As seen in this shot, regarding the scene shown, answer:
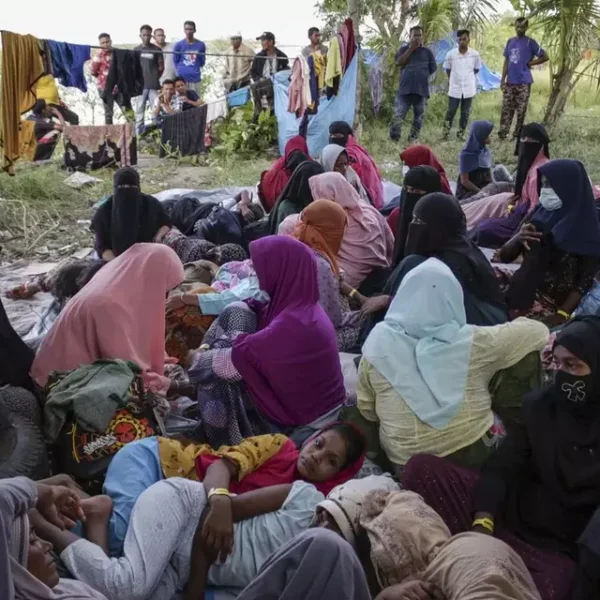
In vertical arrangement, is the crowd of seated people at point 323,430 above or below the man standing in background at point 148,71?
below

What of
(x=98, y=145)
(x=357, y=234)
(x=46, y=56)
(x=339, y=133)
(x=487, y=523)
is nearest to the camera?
(x=487, y=523)

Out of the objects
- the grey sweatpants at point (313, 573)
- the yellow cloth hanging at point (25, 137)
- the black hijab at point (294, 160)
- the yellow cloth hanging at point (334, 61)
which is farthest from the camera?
the yellow cloth hanging at point (334, 61)

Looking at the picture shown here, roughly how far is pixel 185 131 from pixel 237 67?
171 centimetres

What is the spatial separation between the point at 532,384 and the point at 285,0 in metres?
17.1

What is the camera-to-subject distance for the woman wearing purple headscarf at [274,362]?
2793 millimetres

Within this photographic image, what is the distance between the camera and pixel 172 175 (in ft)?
27.3

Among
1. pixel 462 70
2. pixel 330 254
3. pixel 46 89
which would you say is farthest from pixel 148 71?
pixel 330 254

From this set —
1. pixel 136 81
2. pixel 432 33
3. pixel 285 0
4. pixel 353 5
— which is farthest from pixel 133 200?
pixel 285 0

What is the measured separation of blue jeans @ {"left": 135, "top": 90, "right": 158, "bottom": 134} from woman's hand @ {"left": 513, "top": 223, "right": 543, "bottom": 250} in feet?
22.3

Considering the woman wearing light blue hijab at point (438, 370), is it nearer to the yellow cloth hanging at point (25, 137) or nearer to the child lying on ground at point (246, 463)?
the child lying on ground at point (246, 463)

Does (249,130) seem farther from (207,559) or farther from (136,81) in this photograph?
(207,559)

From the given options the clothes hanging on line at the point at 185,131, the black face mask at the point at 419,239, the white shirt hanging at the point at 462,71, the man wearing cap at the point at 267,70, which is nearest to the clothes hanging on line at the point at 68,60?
the clothes hanging on line at the point at 185,131

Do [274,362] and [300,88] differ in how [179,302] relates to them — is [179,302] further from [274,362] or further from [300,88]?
[300,88]

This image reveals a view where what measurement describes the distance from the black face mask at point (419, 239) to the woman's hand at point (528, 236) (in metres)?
0.65
